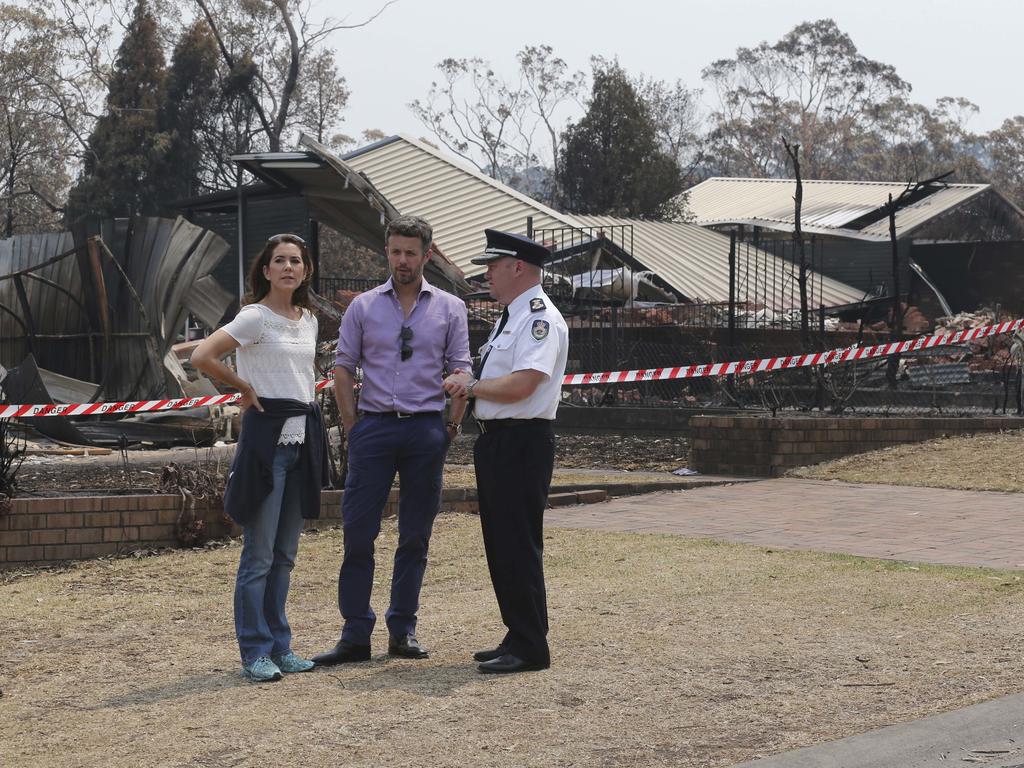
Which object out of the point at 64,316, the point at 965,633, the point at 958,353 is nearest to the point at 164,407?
the point at 64,316

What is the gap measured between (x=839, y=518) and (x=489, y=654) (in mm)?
4909

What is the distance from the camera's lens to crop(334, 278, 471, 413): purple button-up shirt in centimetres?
586

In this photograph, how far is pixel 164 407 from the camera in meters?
12.7

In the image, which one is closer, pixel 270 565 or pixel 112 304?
pixel 270 565

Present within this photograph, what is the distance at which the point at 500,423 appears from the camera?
5594mm

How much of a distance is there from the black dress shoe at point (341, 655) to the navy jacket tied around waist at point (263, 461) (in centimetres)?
54

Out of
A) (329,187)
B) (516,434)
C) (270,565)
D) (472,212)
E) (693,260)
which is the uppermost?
(472,212)

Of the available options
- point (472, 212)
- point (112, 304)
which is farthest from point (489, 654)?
point (472, 212)

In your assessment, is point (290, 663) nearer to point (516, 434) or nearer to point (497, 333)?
point (516, 434)

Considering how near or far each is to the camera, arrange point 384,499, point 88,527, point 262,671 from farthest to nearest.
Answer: point 88,527
point 384,499
point 262,671

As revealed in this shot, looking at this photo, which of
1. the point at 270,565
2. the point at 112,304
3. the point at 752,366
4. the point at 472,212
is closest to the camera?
the point at 270,565

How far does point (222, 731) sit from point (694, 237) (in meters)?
31.0

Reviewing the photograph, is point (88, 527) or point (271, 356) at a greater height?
point (271, 356)

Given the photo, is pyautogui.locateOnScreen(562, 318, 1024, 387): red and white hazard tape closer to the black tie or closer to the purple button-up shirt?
the purple button-up shirt
